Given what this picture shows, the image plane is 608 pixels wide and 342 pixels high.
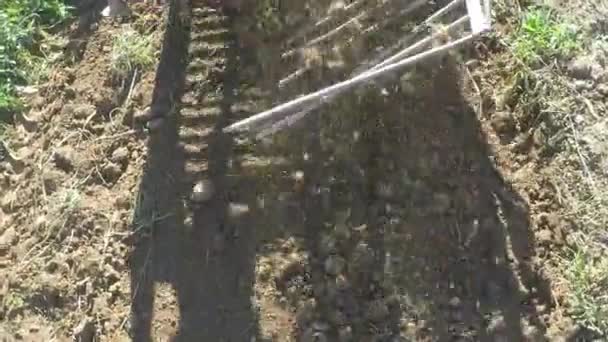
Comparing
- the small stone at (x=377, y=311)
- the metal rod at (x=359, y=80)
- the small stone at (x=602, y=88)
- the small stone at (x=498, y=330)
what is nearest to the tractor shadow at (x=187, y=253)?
the small stone at (x=377, y=311)

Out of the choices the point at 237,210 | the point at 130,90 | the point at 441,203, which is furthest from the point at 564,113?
the point at 130,90

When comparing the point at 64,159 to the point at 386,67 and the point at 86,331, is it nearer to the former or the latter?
the point at 86,331

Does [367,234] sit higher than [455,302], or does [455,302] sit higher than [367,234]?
[367,234]

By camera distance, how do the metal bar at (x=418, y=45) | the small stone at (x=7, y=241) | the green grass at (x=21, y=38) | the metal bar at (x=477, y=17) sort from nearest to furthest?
the metal bar at (x=477, y=17), the metal bar at (x=418, y=45), the small stone at (x=7, y=241), the green grass at (x=21, y=38)

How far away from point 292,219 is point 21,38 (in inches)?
60.7

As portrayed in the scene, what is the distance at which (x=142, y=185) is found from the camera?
11.2ft

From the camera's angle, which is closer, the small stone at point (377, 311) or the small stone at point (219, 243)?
the small stone at point (377, 311)

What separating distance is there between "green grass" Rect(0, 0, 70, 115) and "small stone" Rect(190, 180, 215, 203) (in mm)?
1012

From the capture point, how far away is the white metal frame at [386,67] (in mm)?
2679

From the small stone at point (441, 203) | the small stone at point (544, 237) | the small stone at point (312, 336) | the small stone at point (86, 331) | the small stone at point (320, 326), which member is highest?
the small stone at point (441, 203)

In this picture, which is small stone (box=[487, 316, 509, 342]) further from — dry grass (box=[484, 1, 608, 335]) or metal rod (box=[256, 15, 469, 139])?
metal rod (box=[256, 15, 469, 139])

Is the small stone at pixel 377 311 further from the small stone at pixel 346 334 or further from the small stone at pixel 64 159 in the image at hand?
the small stone at pixel 64 159

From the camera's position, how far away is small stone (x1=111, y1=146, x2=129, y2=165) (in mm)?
3500

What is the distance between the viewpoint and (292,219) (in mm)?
3250
